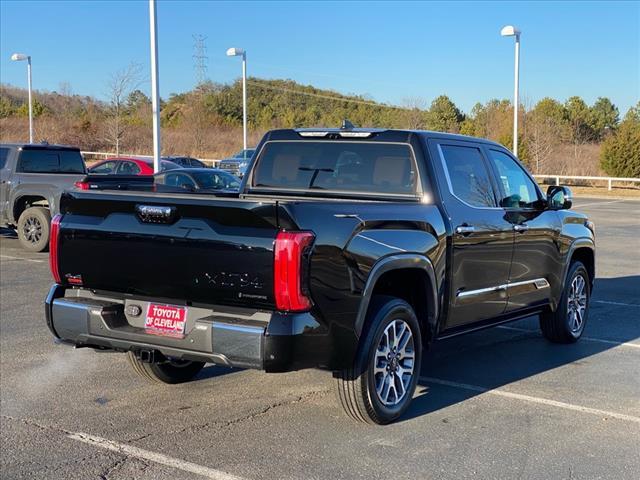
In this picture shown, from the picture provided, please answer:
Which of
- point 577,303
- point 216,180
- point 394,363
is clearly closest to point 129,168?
point 216,180

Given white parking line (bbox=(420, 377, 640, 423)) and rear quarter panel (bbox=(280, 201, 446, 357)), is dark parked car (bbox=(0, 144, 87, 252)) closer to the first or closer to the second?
white parking line (bbox=(420, 377, 640, 423))

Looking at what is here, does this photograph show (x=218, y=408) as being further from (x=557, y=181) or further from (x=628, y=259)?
(x=557, y=181)

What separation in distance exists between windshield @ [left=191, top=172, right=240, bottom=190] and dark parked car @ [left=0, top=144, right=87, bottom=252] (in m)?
2.75

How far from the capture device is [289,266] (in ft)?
13.5

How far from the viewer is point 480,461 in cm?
439

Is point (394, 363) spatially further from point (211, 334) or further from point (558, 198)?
point (558, 198)

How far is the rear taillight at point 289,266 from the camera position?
4.12 m

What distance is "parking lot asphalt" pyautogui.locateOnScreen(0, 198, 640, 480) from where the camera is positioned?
14.1 feet

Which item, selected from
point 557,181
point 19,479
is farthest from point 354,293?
point 557,181

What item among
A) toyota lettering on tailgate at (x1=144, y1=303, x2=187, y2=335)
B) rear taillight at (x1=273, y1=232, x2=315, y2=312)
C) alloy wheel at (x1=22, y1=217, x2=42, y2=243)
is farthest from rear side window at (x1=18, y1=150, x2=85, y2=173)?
rear taillight at (x1=273, y1=232, x2=315, y2=312)

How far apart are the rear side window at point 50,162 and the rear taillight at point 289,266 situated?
11041 millimetres

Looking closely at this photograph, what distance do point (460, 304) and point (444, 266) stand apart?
417 mm

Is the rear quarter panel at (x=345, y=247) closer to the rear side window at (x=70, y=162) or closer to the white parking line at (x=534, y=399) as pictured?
the white parking line at (x=534, y=399)

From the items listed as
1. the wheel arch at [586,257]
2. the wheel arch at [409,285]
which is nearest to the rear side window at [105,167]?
the wheel arch at [586,257]
